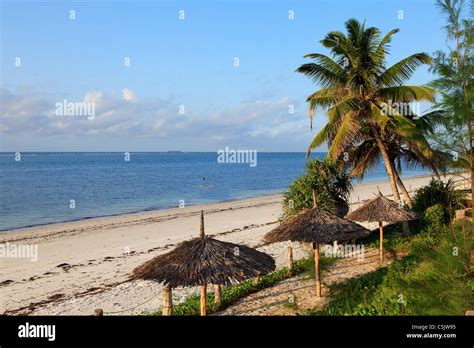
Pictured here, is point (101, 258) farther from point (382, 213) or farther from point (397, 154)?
point (397, 154)

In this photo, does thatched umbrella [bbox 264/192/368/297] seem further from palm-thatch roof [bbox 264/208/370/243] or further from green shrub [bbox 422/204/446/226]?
green shrub [bbox 422/204/446/226]

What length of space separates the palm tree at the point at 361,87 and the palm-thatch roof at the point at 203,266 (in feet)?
30.9

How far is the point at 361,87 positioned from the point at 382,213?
6.13 metres

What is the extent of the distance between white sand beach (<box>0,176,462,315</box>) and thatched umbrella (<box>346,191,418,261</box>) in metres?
3.38

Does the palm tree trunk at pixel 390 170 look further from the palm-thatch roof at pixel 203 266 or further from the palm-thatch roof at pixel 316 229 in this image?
the palm-thatch roof at pixel 203 266

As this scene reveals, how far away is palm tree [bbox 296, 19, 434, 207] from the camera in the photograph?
55.8 ft

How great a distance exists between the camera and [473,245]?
286 inches

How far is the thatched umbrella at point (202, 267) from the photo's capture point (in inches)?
340

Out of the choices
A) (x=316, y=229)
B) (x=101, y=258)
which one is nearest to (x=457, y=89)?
(x=316, y=229)

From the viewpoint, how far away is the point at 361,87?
17.6 m

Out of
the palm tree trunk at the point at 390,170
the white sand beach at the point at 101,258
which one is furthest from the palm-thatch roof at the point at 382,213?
the white sand beach at the point at 101,258

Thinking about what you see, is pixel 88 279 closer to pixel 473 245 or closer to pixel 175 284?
pixel 175 284
